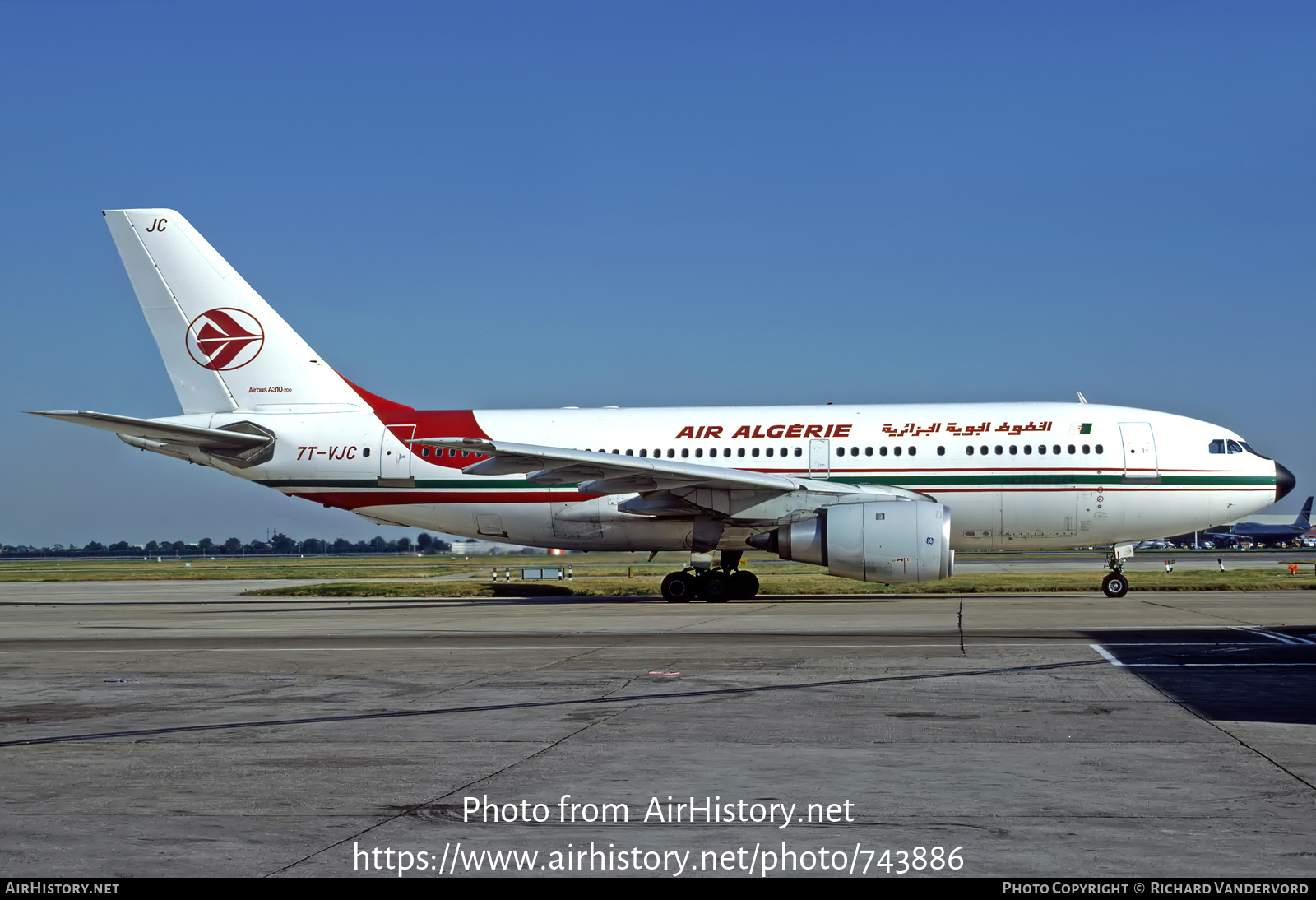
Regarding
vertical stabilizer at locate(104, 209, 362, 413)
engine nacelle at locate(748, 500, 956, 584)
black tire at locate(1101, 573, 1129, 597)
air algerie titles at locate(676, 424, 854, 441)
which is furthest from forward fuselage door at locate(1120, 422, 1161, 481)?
vertical stabilizer at locate(104, 209, 362, 413)

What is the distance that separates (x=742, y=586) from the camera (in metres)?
24.3

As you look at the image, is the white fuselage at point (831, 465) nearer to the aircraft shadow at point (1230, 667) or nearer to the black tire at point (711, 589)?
the black tire at point (711, 589)

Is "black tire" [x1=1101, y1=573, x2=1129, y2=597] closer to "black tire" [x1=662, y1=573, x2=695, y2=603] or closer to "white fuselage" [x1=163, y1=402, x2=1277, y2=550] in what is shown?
"white fuselage" [x1=163, y1=402, x2=1277, y2=550]

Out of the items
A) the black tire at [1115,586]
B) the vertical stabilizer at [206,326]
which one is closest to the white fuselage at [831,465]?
the vertical stabilizer at [206,326]

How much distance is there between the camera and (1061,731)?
755 cm

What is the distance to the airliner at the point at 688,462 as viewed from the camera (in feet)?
71.4

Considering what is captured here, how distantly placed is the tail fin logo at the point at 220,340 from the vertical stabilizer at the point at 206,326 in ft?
0.06

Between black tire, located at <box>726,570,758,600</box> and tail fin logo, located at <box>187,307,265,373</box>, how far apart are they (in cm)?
1170

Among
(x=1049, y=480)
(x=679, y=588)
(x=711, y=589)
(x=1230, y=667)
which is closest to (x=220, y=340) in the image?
(x=679, y=588)

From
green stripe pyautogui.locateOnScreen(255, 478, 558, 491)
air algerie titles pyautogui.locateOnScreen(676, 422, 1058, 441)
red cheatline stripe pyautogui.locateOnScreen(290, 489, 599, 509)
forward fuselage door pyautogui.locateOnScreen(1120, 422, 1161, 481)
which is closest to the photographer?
forward fuselage door pyautogui.locateOnScreen(1120, 422, 1161, 481)

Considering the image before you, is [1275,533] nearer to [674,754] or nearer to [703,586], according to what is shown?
[703,586]

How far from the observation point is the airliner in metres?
21.8
